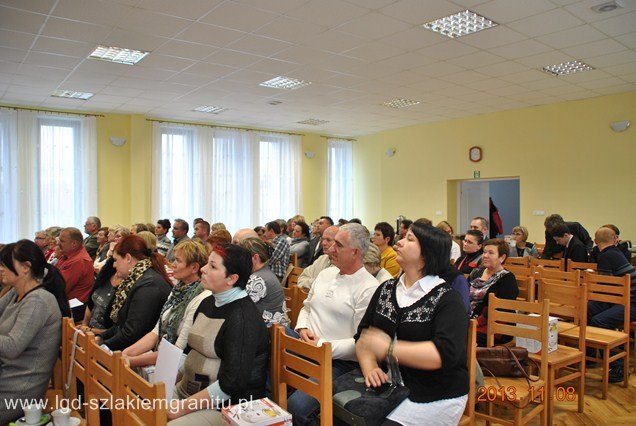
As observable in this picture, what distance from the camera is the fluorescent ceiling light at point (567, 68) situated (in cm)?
620

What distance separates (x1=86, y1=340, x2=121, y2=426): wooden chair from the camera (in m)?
1.87

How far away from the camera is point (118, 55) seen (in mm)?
5785

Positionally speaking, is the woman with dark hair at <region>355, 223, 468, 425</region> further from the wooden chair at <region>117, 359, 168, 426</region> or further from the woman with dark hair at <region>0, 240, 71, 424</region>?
the woman with dark hair at <region>0, 240, 71, 424</region>

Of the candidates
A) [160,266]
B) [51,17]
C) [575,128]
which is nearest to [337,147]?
[575,128]

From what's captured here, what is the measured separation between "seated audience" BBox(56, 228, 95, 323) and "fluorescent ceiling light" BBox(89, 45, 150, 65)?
2.47 metres

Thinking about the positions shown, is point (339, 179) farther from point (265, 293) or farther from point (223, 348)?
point (223, 348)

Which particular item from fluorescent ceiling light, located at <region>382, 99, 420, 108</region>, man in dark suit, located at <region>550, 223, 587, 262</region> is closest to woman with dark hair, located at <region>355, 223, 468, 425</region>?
man in dark suit, located at <region>550, 223, 587, 262</region>

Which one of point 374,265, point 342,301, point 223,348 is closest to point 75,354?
point 223,348

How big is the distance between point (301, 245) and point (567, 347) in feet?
12.4

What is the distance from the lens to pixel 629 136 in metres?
7.57

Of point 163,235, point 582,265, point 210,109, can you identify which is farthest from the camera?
point 210,109

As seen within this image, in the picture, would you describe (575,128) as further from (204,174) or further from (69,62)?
(69,62)

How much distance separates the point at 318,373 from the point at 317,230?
4.88 meters

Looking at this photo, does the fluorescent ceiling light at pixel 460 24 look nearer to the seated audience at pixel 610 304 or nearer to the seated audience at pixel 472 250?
the seated audience at pixel 472 250
